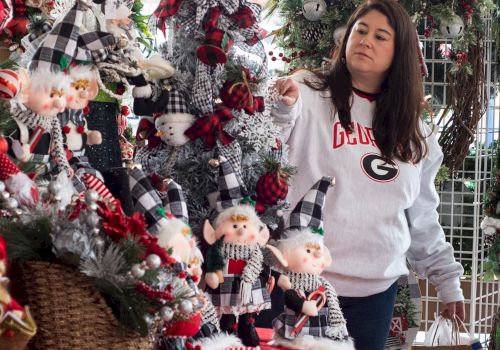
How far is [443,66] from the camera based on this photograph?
179 inches

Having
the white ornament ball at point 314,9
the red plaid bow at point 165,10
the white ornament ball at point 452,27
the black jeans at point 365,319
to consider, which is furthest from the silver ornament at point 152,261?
the white ornament ball at point 452,27

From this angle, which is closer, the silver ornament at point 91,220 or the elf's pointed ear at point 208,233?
the silver ornament at point 91,220

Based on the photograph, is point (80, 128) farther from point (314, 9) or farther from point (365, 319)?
point (314, 9)

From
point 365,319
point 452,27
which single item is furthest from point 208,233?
point 452,27

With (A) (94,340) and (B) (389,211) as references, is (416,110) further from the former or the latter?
(A) (94,340)

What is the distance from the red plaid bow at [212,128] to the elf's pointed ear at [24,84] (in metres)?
0.48

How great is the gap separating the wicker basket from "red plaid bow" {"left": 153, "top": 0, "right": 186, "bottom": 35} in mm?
873

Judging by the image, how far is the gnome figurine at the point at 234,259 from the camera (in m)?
1.84

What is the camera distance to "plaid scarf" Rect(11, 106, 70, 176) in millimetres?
1548

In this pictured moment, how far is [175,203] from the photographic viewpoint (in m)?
1.66

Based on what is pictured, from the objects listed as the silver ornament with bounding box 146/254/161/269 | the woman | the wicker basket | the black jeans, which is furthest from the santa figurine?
the black jeans

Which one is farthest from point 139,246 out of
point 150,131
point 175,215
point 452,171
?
point 452,171

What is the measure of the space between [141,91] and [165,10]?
0.27m

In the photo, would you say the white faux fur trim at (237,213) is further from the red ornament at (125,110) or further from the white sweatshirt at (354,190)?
the white sweatshirt at (354,190)
